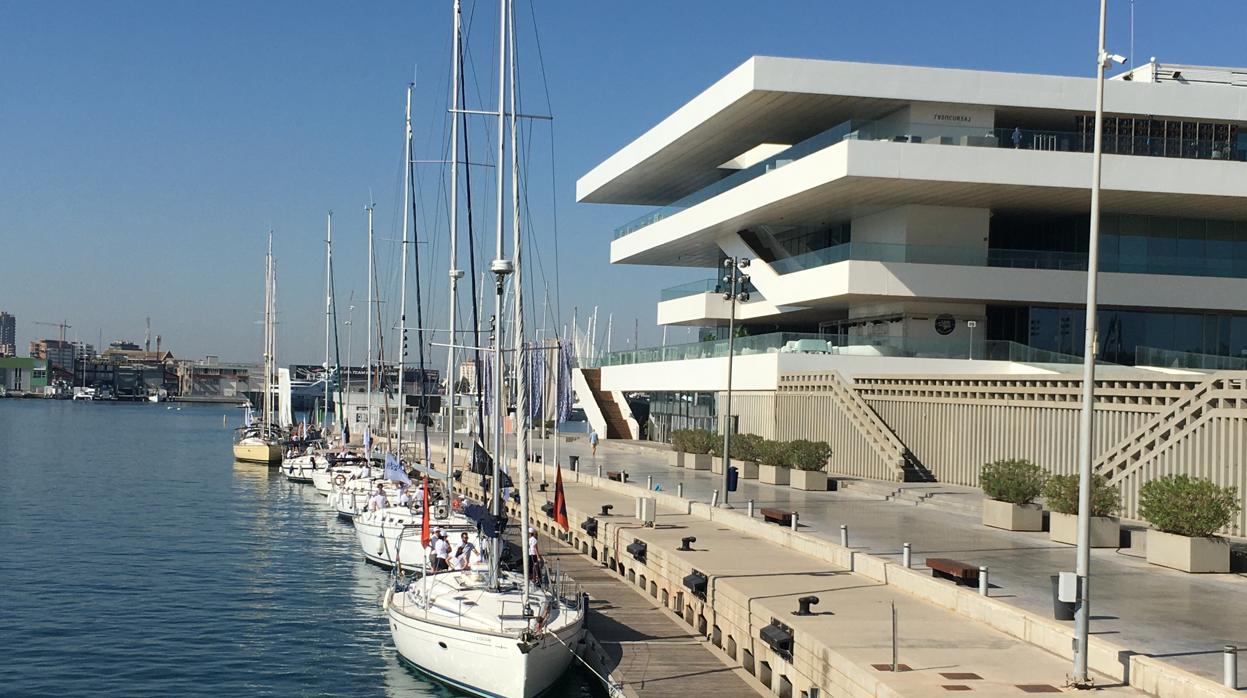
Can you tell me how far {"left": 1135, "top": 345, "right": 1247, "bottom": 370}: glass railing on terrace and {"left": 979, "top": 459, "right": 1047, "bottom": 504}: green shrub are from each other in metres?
20.4

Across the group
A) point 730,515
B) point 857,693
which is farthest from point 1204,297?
point 857,693

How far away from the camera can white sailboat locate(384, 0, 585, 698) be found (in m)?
22.3

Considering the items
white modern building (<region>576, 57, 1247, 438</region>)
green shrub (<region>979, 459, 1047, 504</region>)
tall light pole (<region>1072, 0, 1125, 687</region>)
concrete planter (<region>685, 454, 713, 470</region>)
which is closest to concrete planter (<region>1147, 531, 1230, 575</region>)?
green shrub (<region>979, 459, 1047, 504</region>)

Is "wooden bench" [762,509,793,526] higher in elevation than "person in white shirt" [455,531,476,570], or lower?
higher

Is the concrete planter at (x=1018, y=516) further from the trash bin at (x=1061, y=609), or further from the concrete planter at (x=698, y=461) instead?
the concrete planter at (x=698, y=461)

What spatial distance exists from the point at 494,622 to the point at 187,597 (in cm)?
1720

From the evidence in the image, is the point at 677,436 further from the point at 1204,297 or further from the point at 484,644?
the point at 484,644

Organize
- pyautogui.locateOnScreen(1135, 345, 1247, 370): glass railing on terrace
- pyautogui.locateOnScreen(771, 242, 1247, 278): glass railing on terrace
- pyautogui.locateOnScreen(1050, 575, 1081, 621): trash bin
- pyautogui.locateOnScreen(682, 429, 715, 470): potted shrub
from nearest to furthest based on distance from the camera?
pyautogui.locateOnScreen(1050, 575, 1081, 621): trash bin
pyautogui.locateOnScreen(1135, 345, 1247, 370): glass railing on terrace
pyautogui.locateOnScreen(771, 242, 1247, 278): glass railing on terrace
pyautogui.locateOnScreen(682, 429, 715, 470): potted shrub

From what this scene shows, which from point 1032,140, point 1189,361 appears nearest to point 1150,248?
point 1189,361

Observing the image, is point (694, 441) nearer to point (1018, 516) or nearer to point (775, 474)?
point (775, 474)

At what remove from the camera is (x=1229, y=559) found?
81.0 ft

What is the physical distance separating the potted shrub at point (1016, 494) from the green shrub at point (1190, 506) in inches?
252

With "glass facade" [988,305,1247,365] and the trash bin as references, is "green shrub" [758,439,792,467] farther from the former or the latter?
the trash bin

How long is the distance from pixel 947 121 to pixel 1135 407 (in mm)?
21953
